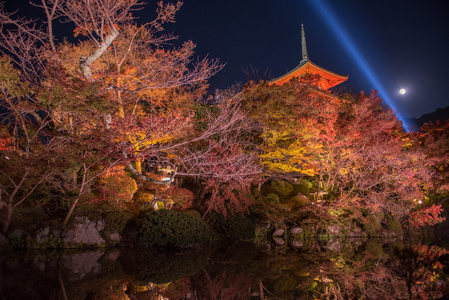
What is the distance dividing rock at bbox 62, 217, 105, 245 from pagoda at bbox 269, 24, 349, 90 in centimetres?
1740

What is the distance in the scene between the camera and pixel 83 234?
796 centimetres

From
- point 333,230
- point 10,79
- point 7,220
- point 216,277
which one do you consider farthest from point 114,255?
point 333,230

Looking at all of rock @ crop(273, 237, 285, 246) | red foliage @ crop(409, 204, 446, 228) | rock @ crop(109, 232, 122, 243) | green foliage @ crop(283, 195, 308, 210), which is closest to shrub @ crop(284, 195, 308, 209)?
green foliage @ crop(283, 195, 308, 210)

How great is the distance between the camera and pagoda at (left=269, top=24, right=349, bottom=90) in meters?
22.5

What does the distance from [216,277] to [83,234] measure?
16.0 feet

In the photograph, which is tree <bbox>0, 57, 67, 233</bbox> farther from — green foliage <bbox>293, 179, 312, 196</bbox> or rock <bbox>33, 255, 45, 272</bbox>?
green foliage <bbox>293, 179, 312, 196</bbox>

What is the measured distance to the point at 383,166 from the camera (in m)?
12.3

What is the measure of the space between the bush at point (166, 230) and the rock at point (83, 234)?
3.72 ft

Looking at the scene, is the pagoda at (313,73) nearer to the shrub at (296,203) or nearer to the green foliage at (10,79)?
the shrub at (296,203)

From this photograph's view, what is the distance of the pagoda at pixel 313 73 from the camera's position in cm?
2245

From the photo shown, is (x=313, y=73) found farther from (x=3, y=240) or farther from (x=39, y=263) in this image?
(x=39, y=263)

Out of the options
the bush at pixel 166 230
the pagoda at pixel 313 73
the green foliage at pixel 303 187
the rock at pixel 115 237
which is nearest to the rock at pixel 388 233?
the green foliage at pixel 303 187

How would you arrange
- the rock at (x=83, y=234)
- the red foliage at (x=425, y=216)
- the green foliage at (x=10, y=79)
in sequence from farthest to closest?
the red foliage at (x=425, y=216) → the rock at (x=83, y=234) → the green foliage at (x=10, y=79)

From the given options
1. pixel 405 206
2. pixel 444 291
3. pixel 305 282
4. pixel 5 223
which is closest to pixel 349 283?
pixel 305 282
